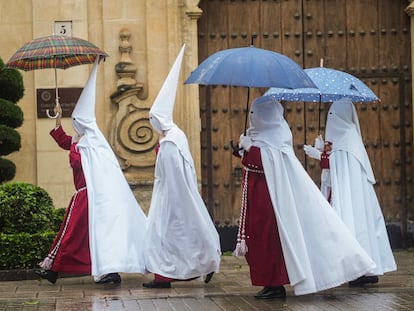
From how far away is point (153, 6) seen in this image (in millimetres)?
14484

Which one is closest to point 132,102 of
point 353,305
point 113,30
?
point 113,30

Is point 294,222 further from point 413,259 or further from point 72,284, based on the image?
point 413,259

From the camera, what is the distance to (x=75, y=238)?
11094 mm

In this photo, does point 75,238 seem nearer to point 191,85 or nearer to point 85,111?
point 85,111

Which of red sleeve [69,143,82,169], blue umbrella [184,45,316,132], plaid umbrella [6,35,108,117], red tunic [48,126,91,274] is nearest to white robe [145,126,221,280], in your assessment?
red tunic [48,126,91,274]

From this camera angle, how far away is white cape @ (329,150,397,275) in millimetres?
10977

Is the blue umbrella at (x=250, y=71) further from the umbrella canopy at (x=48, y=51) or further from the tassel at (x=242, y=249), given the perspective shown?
the umbrella canopy at (x=48, y=51)

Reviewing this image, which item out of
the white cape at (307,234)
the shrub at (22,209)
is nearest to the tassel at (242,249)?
the white cape at (307,234)

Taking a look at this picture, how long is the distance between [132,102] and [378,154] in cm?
336

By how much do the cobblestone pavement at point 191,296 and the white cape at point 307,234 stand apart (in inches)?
8.6

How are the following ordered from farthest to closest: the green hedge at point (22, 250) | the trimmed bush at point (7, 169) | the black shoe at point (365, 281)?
the trimmed bush at point (7, 169) < the green hedge at point (22, 250) < the black shoe at point (365, 281)

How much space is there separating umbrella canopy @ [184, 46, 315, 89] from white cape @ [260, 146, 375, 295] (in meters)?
0.79

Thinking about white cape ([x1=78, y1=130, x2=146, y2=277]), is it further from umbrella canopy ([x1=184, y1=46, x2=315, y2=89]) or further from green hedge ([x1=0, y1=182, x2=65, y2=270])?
umbrella canopy ([x1=184, y1=46, x2=315, y2=89])

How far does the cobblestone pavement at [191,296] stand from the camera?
30.0ft
